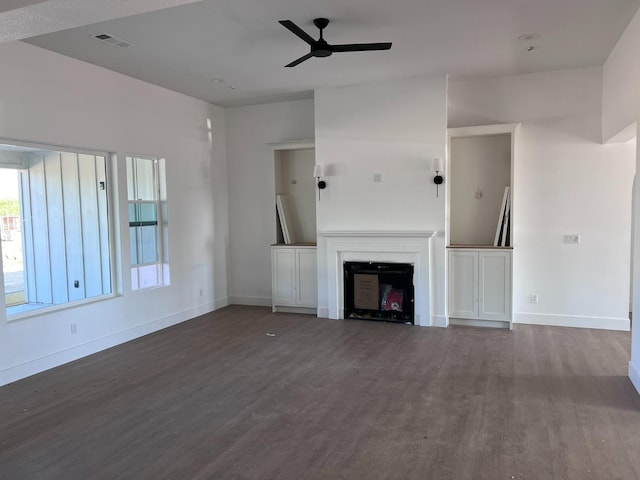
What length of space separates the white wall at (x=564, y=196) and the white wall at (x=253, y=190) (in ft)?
9.00

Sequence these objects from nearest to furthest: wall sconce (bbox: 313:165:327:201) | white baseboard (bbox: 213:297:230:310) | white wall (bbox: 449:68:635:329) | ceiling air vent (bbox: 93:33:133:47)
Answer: ceiling air vent (bbox: 93:33:133:47) < white wall (bbox: 449:68:635:329) < wall sconce (bbox: 313:165:327:201) < white baseboard (bbox: 213:297:230:310)

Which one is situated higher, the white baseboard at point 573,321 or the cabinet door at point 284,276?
the cabinet door at point 284,276

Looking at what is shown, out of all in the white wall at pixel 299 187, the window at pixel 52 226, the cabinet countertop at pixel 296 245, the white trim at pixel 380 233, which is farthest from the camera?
Answer: the white wall at pixel 299 187

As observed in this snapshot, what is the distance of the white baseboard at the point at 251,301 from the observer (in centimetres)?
709

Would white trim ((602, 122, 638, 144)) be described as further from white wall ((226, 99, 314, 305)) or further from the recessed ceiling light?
white wall ((226, 99, 314, 305))

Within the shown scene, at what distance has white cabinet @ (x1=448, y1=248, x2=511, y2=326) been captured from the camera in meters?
5.50

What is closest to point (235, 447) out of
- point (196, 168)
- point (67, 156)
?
point (67, 156)

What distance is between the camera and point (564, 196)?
5.53 meters

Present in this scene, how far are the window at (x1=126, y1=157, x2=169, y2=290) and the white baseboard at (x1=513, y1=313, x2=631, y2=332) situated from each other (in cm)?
466

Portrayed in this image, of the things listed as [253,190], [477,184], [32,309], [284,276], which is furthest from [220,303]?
[477,184]

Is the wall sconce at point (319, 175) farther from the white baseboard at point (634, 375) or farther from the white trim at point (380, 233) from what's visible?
the white baseboard at point (634, 375)

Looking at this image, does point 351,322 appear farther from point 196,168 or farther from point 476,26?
point 476,26

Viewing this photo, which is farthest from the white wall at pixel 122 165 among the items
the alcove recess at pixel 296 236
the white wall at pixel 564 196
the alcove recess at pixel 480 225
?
the white wall at pixel 564 196

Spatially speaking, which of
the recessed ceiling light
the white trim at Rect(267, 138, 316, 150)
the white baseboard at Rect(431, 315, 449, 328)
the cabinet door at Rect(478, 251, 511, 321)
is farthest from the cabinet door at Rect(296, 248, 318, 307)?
the recessed ceiling light
